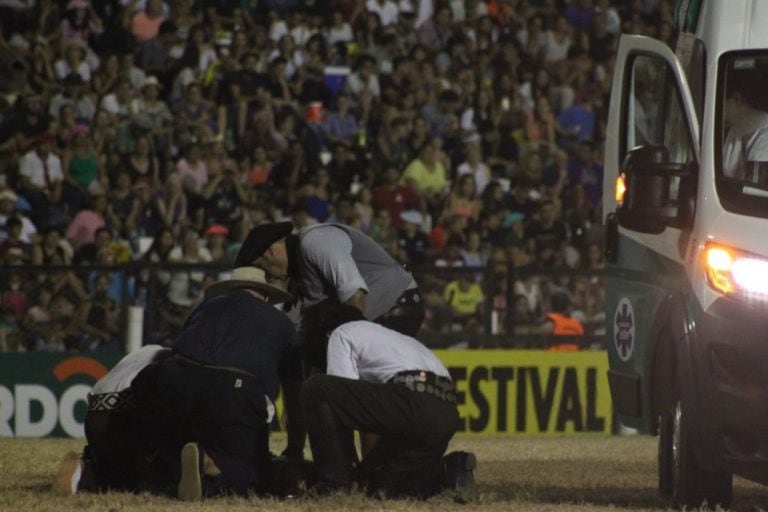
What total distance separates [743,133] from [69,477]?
387 cm

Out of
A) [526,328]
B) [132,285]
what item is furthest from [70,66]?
[526,328]

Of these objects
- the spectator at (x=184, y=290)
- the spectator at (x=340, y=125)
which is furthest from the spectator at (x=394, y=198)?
the spectator at (x=184, y=290)

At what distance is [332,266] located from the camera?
10.2 metres

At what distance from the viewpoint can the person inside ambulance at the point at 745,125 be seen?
9.25m

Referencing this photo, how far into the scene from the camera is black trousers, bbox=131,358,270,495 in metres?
9.59

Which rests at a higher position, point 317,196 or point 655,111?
point 655,111

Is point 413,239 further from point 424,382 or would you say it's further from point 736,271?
point 736,271

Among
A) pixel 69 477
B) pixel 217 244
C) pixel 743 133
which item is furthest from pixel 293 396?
pixel 217 244

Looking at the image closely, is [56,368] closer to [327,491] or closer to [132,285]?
[132,285]

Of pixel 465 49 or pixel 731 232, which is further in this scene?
pixel 465 49

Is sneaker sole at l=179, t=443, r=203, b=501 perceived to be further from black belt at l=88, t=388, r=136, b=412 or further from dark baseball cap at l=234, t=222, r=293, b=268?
dark baseball cap at l=234, t=222, r=293, b=268

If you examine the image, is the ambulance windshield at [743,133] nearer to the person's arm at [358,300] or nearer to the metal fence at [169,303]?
the person's arm at [358,300]

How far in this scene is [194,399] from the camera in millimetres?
9609

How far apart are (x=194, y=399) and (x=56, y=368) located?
25.3ft
